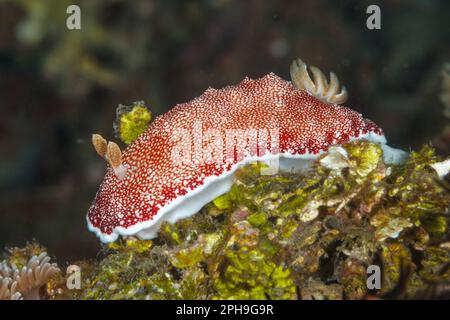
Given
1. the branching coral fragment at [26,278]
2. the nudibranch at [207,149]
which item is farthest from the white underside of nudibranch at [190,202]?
the branching coral fragment at [26,278]

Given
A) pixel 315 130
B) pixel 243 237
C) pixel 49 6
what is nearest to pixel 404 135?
pixel 315 130

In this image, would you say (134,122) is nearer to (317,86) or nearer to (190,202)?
(190,202)

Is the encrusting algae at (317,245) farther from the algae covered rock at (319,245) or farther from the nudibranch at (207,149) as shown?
the nudibranch at (207,149)

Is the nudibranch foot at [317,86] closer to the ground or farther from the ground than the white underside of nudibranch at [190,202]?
farther from the ground

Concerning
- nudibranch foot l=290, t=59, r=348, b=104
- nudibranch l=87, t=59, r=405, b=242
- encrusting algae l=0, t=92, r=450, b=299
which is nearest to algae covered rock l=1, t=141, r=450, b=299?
encrusting algae l=0, t=92, r=450, b=299
